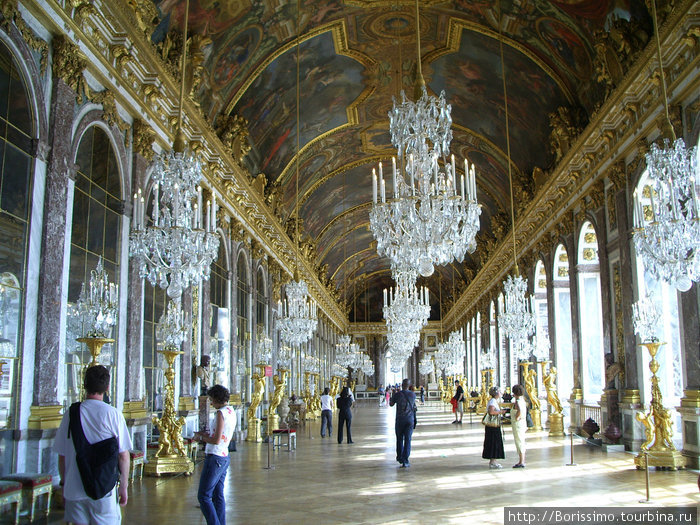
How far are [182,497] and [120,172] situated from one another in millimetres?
5141

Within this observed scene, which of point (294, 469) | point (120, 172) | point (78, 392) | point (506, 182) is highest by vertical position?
point (506, 182)

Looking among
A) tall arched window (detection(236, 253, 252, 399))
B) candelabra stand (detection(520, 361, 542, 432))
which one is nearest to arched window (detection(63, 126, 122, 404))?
tall arched window (detection(236, 253, 252, 399))

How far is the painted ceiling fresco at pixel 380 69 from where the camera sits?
44.3 feet

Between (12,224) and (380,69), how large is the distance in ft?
43.3

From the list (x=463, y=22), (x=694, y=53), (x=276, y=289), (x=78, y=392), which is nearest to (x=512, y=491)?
(x=78, y=392)

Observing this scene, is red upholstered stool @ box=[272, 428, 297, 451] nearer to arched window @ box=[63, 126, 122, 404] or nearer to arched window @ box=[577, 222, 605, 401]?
arched window @ box=[63, 126, 122, 404]

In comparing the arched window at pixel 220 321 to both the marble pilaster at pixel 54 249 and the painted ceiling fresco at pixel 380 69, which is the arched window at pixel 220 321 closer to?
the painted ceiling fresco at pixel 380 69

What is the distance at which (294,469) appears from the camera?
10.1 metres

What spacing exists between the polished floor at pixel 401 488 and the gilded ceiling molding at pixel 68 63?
5.24 metres

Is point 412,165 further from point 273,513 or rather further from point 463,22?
point 463,22

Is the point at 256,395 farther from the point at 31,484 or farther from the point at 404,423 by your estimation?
the point at 31,484

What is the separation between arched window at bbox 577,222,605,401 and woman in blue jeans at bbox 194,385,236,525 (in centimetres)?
1274

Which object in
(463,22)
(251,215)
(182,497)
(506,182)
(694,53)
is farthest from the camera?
(506,182)

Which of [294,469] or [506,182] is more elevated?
[506,182]
